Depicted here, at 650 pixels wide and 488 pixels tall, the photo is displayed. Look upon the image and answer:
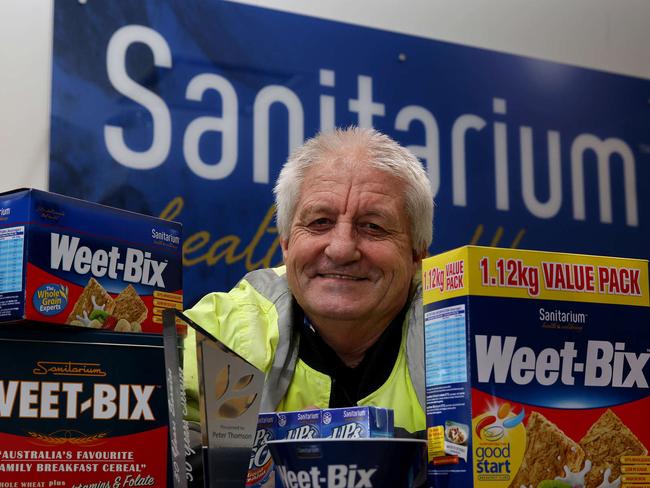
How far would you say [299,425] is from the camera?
3.56 ft

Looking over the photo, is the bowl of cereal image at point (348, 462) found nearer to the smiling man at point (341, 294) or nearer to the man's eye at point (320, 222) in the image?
the smiling man at point (341, 294)

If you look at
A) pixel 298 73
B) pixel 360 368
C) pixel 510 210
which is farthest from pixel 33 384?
pixel 510 210

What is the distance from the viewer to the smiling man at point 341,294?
5.60ft

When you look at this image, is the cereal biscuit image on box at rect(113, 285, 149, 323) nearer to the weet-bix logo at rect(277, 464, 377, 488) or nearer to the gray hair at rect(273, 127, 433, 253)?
the weet-bix logo at rect(277, 464, 377, 488)

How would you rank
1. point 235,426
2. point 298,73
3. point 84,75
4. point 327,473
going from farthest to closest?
point 298,73 → point 84,75 → point 235,426 → point 327,473

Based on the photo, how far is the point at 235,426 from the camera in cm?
107

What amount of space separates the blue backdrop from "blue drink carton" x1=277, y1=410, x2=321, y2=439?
138 cm

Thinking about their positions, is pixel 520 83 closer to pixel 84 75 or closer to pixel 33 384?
pixel 84 75

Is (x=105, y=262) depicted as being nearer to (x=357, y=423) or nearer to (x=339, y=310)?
(x=357, y=423)

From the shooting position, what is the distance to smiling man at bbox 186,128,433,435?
1.71 m

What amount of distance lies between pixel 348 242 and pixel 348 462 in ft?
2.74

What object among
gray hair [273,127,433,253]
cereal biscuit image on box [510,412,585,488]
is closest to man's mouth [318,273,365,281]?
gray hair [273,127,433,253]

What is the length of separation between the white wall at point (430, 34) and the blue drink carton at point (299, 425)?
1404 millimetres

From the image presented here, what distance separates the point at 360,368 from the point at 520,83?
1497 mm
